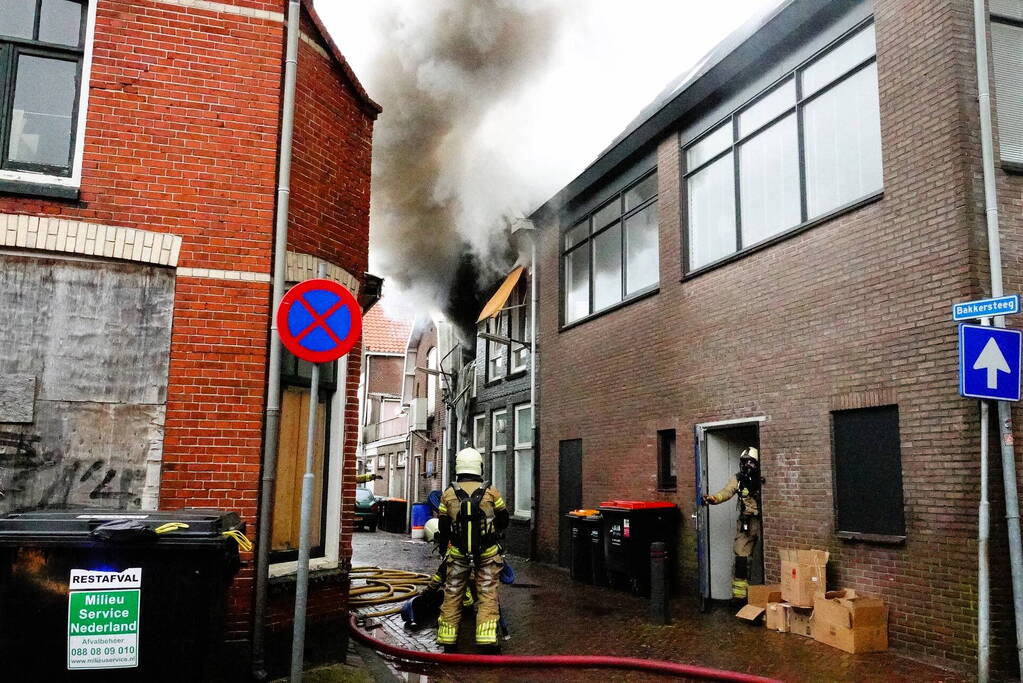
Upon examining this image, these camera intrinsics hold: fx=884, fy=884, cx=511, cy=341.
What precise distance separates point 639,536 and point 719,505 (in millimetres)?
1128

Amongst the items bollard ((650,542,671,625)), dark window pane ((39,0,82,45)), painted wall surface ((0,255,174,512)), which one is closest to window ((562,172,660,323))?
bollard ((650,542,671,625))

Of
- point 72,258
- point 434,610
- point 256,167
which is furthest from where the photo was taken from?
point 434,610

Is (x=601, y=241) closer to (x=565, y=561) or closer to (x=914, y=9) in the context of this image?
(x=565, y=561)

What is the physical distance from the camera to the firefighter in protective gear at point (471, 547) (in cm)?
788

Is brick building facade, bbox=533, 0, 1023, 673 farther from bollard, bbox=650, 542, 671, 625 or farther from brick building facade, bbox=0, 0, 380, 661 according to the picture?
brick building facade, bbox=0, 0, 380, 661

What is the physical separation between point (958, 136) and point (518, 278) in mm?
11104

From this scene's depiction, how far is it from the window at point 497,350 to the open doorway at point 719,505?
8.19 m

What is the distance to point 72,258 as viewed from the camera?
7.02m

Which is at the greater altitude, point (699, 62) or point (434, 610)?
point (699, 62)

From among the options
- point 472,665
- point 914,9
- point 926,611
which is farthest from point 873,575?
point 914,9

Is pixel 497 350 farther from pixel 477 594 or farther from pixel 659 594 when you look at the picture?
pixel 477 594

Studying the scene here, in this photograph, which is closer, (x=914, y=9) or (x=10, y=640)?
(x=10, y=640)

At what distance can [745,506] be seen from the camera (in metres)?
10.3

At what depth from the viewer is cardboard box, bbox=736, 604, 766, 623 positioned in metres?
9.41
